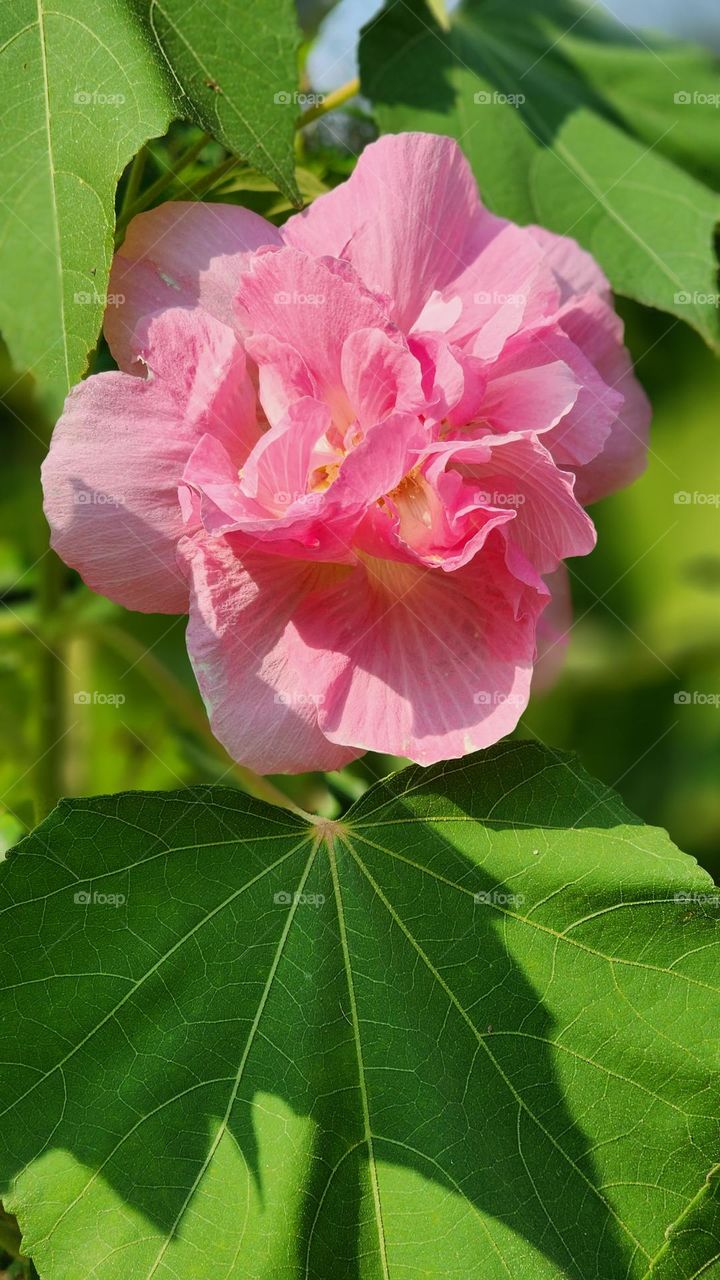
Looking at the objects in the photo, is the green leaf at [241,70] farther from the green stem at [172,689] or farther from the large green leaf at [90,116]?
the green stem at [172,689]

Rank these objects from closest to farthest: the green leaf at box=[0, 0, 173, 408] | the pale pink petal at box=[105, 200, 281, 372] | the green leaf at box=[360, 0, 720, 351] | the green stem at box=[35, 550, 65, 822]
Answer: the green leaf at box=[0, 0, 173, 408] → the pale pink petal at box=[105, 200, 281, 372] → the green leaf at box=[360, 0, 720, 351] → the green stem at box=[35, 550, 65, 822]

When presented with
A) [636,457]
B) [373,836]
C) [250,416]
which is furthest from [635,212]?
[373,836]

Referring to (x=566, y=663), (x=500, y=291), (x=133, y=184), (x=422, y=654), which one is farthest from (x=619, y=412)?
(x=566, y=663)

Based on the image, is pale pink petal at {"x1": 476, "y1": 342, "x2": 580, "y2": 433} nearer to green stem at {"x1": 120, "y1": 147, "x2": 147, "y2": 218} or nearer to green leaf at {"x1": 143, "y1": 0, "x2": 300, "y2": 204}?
green leaf at {"x1": 143, "y1": 0, "x2": 300, "y2": 204}

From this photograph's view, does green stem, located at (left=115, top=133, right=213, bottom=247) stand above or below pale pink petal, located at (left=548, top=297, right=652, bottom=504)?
above

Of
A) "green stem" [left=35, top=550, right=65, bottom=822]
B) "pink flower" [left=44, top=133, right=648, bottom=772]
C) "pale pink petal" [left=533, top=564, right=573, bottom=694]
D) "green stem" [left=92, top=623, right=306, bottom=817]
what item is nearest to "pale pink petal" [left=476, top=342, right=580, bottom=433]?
"pink flower" [left=44, top=133, right=648, bottom=772]

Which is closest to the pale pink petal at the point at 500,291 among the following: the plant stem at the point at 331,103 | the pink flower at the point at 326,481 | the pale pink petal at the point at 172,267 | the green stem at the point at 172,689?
the pink flower at the point at 326,481
